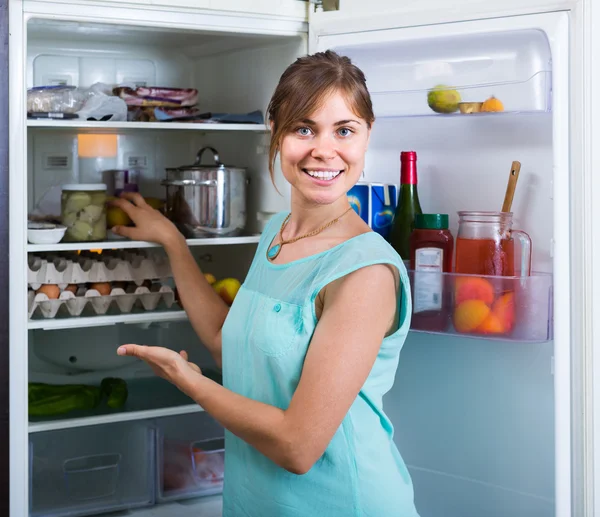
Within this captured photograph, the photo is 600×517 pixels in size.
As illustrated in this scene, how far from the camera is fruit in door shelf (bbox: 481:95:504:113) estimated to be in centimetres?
145

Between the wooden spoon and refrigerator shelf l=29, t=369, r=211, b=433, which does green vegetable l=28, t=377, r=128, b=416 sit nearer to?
refrigerator shelf l=29, t=369, r=211, b=433

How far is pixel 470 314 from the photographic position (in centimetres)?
149

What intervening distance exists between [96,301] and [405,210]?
735mm

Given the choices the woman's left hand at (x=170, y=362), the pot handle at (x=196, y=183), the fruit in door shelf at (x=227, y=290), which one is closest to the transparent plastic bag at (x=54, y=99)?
the pot handle at (x=196, y=183)

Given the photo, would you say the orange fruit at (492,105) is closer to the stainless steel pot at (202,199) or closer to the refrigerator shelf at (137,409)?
the stainless steel pot at (202,199)

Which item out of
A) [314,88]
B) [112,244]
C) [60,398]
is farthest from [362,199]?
[60,398]

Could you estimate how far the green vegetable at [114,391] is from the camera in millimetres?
1916

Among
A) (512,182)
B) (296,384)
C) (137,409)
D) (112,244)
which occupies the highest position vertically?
(512,182)

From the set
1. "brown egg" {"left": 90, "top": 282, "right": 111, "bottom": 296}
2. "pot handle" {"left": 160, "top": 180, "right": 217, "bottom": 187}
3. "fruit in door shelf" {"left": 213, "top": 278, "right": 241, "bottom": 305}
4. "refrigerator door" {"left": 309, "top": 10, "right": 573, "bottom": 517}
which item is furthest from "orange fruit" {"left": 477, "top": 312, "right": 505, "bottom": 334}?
"brown egg" {"left": 90, "top": 282, "right": 111, "bottom": 296}

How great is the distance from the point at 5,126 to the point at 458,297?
919 mm

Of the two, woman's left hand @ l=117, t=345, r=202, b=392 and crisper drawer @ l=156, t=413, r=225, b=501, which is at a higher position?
woman's left hand @ l=117, t=345, r=202, b=392

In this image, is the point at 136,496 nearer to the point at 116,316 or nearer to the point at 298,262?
the point at 116,316

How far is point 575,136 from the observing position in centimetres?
132

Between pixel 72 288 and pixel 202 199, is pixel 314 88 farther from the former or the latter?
pixel 72 288
